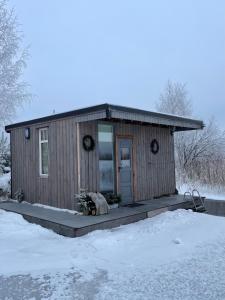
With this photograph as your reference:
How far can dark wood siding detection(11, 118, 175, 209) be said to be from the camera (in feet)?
25.0

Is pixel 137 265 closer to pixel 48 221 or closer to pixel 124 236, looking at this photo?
pixel 124 236

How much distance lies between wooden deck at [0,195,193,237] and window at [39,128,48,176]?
1001mm

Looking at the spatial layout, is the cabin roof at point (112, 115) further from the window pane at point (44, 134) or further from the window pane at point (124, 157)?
the window pane at point (124, 157)

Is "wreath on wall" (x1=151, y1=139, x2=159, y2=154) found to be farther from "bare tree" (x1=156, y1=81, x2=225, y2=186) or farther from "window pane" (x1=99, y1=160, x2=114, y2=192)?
"bare tree" (x1=156, y1=81, x2=225, y2=186)

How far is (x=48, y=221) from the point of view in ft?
21.0

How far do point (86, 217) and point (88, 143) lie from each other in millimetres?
1809

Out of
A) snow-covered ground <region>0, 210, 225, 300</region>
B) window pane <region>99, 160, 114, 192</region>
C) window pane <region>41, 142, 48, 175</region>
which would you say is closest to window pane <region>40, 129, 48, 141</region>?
window pane <region>41, 142, 48, 175</region>

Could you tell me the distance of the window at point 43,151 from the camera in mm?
8633

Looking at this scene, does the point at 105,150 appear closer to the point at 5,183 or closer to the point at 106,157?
the point at 106,157

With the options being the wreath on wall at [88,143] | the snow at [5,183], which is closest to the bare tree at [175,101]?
the snow at [5,183]

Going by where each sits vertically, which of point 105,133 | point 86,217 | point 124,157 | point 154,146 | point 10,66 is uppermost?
point 10,66

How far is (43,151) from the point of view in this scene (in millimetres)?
8734

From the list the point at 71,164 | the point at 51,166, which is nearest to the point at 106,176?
the point at 71,164

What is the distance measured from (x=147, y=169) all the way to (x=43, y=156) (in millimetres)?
2967
